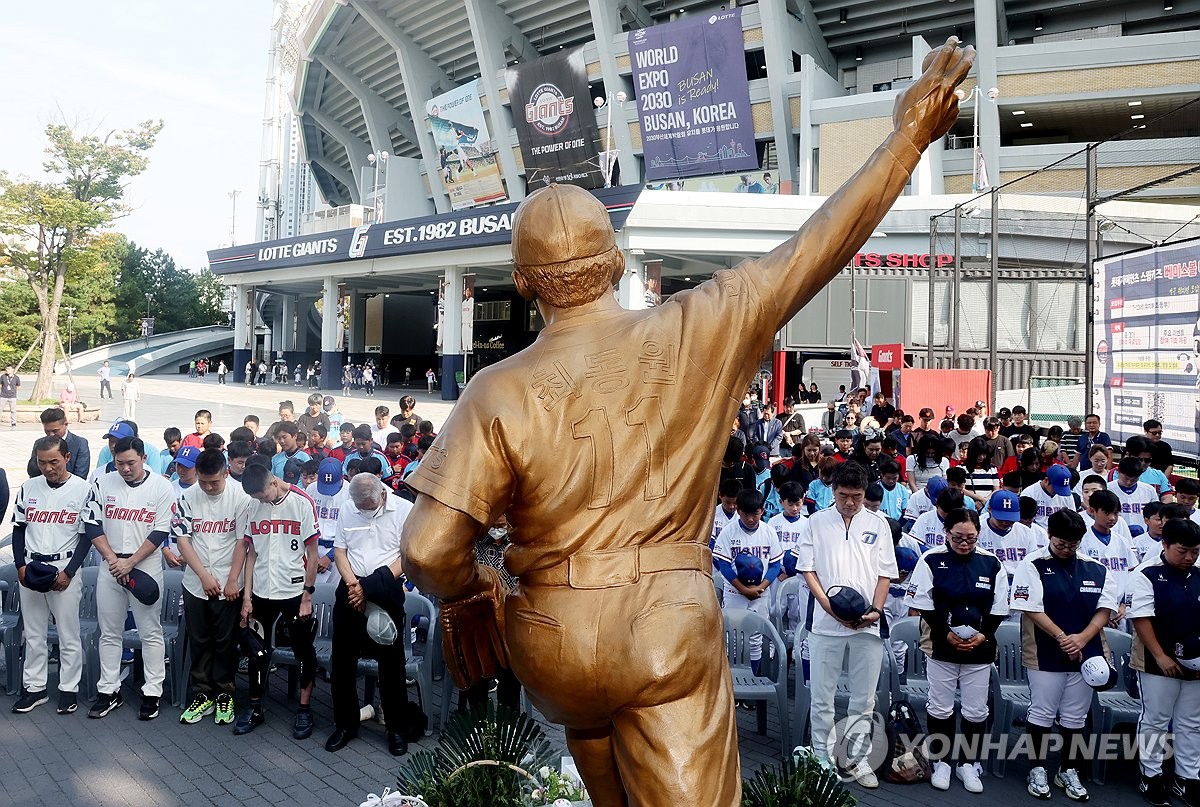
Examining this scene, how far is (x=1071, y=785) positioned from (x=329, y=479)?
6.10 meters

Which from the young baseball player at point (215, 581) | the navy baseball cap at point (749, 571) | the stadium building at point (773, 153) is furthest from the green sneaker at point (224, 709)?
the stadium building at point (773, 153)

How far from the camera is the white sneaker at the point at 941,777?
5.14 meters

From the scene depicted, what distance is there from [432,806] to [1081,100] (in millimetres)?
31671

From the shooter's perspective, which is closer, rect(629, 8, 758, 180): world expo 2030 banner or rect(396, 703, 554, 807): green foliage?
rect(396, 703, 554, 807): green foliage

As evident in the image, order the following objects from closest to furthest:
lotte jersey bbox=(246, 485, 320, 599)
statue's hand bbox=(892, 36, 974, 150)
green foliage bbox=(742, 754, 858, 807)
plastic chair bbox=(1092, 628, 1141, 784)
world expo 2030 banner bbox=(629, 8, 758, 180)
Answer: statue's hand bbox=(892, 36, 974, 150), green foliage bbox=(742, 754, 858, 807), plastic chair bbox=(1092, 628, 1141, 784), lotte jersey bbox=(246, 485, 320, 599), world expo 2030 banner bbox=(629, 8, 758, 180)

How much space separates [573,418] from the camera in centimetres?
202

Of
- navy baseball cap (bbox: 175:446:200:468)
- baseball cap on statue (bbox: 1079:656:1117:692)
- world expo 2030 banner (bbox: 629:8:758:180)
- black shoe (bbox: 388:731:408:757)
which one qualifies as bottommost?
black shoe (bbox: 388:731:408:757)

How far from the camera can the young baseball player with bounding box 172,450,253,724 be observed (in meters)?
5.98

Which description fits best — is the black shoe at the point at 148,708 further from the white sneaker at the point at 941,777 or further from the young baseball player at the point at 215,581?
the white sneaker at the point at 941,777

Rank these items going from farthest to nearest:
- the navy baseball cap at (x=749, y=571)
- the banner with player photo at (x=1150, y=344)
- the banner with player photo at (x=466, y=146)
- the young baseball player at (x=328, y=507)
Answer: the banner with player photo at (x=466, y=146) < the banner with player photo at (x=1150, y=344) < the young baseball player at (x=328, y=507) < the navy baseball cap at (x=749, y=571)

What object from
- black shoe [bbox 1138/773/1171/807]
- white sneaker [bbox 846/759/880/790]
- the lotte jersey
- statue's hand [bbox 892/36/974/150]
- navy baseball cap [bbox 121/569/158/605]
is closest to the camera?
statue's hand [bbox 892/36/974/150]

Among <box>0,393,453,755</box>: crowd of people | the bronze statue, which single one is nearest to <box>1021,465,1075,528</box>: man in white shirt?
<box>0,393,453,755</box>: crowd of people

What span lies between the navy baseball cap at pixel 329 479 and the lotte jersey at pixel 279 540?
1589 millimetres

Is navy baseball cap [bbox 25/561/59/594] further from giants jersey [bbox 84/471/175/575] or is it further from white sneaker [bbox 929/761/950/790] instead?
white sneaker [bbox 929/761/950/790]
